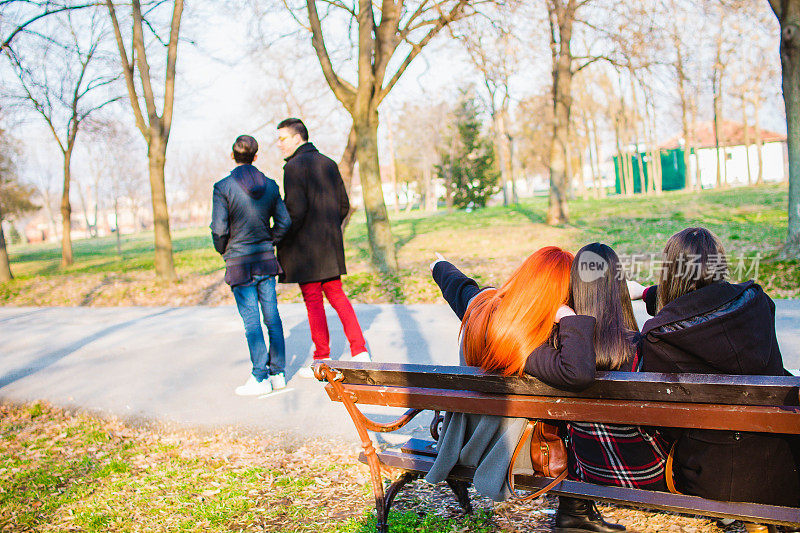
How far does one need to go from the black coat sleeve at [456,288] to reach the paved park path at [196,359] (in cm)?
144

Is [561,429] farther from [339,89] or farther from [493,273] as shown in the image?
[339,89]

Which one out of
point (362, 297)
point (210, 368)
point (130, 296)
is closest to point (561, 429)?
point (210, 368)

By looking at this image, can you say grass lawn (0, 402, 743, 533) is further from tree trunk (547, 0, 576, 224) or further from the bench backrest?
tree trunk (547, 0, 576, 224)

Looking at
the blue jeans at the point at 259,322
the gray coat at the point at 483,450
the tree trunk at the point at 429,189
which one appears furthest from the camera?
the tree trunk at the point at 429,189

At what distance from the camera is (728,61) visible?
33.4 meters

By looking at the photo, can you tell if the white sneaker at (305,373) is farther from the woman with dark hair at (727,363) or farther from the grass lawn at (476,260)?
the woman with dark hair at (727,363)

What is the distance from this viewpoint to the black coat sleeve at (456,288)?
325cm

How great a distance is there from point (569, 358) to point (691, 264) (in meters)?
0.69

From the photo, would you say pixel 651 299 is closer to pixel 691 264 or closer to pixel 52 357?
pixel 691 264

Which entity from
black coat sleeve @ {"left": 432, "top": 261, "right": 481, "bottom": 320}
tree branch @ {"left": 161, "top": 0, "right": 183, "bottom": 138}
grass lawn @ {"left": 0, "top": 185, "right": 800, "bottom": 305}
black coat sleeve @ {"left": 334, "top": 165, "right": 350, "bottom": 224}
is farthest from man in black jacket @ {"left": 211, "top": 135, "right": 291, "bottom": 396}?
tree branch @ {"left": 161, "top": 0, "right": 183, "bottom": 138}

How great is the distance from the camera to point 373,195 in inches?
451

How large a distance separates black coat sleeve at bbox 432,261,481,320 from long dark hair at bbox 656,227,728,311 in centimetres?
94

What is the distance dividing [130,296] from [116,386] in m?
6.85

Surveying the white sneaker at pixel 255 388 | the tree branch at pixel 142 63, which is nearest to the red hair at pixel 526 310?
the white sneaker at pixel 255 388
